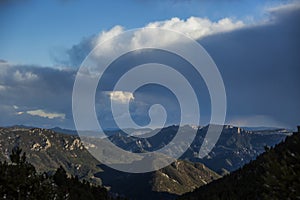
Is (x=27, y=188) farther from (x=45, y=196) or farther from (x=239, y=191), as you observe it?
(x=239, y=191)

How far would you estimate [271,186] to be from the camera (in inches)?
801

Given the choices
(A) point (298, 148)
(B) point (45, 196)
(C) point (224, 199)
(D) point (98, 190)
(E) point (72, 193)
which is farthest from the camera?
(C) point (224, 199)

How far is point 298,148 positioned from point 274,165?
3.52 meters

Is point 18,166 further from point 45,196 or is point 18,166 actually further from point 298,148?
point 298,148

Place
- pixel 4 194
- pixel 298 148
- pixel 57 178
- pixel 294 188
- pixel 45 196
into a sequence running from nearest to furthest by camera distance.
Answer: pixel 294 188 → pixel 298 148 → pixel 4 194 → pixel 45 196 → pixel 57 178

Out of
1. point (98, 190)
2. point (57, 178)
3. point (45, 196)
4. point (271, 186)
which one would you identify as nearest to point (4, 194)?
point (45, 196)

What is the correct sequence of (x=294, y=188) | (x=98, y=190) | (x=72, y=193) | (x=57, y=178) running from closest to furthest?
(x=294, y=188)
(x=72, y=193)
(x=57, y=178)
(x=98, y=190)

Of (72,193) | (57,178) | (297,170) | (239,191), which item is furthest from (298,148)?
(239,191)

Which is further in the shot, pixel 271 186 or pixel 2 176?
pixel 2 176

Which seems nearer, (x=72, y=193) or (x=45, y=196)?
(x=45, y=196)

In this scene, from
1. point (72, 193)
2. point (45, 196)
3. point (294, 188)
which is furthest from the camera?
point (72, 193)

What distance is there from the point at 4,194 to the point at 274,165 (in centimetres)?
3578

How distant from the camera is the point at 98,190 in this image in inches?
4756

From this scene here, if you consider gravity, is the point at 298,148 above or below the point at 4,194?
above
